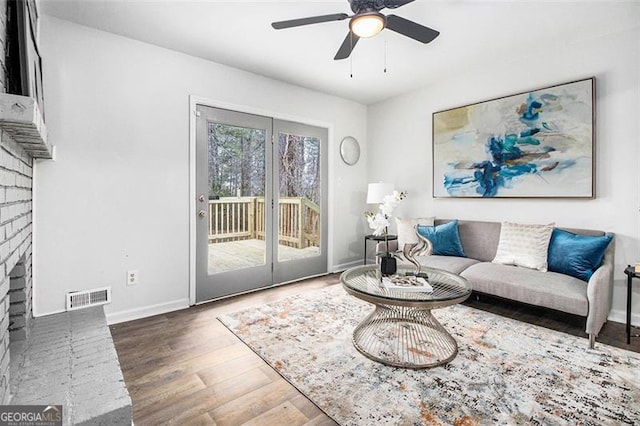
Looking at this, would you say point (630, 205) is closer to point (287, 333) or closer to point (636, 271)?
point (636, 271)

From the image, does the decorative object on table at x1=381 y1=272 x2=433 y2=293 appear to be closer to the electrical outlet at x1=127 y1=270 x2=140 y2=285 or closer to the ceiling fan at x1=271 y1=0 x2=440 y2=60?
the ceiling fan at x1=271 y1=0 x2=440 y2=60

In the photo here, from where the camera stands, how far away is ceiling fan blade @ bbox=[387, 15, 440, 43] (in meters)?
1.96

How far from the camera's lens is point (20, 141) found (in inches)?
63.6

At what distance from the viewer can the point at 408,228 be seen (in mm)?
3742

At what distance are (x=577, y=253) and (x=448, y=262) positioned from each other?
3.40 feet

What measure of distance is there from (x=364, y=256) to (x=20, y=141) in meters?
4.03

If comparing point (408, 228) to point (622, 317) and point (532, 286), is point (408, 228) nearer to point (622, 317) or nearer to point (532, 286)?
point (532, 286)

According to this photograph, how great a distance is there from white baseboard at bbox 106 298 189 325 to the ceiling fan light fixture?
9.17 feet

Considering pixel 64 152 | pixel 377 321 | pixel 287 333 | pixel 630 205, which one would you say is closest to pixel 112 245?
pixel 64 152

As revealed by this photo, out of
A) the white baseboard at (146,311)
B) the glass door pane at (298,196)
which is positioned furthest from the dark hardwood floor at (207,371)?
the glass door pane at (298,196)

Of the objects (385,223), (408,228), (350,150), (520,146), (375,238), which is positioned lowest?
(375,238)

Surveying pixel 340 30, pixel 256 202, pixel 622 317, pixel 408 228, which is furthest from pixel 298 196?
pixel 622 317

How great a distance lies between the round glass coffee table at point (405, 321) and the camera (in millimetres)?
1938

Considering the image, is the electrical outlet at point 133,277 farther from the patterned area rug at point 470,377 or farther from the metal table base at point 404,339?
the metal table base at point 404,339
